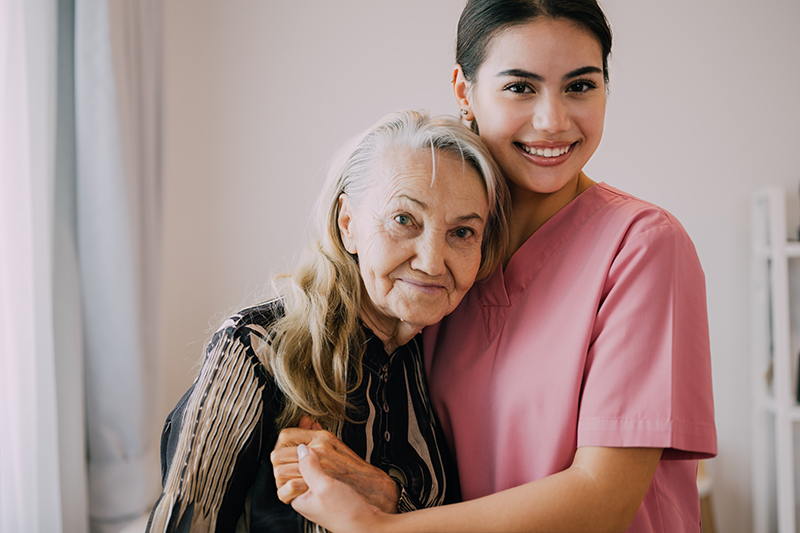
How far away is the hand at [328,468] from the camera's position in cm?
89

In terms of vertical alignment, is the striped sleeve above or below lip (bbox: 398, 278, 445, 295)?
below

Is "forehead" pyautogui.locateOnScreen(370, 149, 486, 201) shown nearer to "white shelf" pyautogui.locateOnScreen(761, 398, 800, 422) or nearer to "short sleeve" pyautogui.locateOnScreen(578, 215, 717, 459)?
"short sleeve" pyautogui.locateOnScreen(578, 215, 717, 459)

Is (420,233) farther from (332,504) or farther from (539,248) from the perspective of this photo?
(332,504)

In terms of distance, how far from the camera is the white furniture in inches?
86.7

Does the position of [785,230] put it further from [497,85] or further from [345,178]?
[345,178]

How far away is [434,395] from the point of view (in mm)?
1170

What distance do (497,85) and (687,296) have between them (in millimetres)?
485

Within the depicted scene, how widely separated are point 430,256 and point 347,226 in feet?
0.65

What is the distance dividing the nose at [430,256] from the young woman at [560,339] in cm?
21

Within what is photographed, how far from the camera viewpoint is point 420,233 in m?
0.96

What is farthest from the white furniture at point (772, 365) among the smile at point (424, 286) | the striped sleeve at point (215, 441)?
the striped sleeve at point (215, 441)

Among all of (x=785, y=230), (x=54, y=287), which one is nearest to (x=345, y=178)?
(x=54, y=287)

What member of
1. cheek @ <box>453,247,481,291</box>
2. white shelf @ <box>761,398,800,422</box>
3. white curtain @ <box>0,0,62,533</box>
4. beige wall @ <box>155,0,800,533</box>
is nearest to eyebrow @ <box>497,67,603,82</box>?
cheek @ <box>453,247,481,291</box>

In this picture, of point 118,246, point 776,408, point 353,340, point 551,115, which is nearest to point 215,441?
point 353,340
